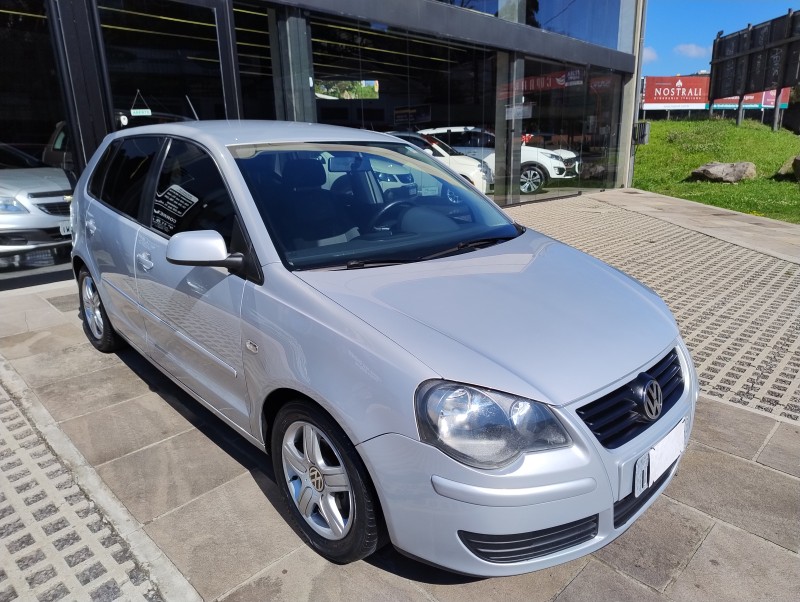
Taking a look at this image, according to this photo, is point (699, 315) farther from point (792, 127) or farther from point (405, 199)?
point (792, 127)

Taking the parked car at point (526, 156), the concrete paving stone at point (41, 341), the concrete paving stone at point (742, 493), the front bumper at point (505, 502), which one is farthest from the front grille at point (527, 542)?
the parked car at point (526, 156)

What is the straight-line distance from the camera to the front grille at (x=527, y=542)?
71.1 inches

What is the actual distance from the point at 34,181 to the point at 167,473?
4.93 m

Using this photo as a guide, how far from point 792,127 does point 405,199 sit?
149 ft

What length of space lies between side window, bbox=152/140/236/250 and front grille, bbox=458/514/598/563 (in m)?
1.60

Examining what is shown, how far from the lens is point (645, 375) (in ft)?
6.79

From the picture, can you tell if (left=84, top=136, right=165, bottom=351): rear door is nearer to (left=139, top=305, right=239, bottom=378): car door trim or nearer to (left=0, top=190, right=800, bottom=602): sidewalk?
(left=139, top=305, right=239, bottom=378): car door trim

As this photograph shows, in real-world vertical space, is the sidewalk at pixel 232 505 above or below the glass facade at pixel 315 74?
below

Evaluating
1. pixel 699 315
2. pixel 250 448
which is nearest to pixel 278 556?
pixel 250 448

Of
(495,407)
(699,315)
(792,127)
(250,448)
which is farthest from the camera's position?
(792,127)

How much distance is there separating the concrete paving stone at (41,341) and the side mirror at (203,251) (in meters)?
2.72

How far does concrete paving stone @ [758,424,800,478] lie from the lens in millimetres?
2893

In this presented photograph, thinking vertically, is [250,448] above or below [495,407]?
below

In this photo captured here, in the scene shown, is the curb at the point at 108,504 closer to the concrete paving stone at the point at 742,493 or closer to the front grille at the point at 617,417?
the front grille at the point at 617,417
